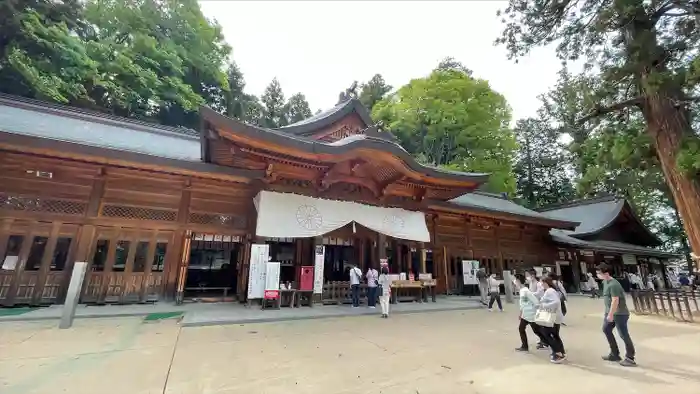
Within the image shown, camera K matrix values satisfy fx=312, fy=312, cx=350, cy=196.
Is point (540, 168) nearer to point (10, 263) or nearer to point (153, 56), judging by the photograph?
point (153, 56)

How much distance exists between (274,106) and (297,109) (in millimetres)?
2551

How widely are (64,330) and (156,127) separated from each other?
9.13 m

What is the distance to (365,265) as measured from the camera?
36.5ft

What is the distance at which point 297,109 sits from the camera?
35.1 meters

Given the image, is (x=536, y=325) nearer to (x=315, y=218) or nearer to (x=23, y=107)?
(x=315, y=218)

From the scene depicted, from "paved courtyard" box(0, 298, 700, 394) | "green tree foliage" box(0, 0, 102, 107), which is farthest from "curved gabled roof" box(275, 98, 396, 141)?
"green tree foliage" box(0, 0, 102, 107)

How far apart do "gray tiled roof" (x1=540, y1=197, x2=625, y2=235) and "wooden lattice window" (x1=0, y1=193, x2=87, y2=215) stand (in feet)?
77.4

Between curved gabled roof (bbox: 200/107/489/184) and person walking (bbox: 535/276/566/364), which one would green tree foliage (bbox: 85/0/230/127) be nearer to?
curved gabled roof (bbox: 200/107/489/184)

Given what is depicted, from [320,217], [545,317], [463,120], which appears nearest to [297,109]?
[463,120]

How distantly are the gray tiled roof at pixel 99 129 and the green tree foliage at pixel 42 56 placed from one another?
5.21 m

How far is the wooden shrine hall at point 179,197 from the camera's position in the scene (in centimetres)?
745

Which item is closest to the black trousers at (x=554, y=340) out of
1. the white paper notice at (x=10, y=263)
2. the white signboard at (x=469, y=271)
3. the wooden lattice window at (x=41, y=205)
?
the white signboard at (x=469, y=271)

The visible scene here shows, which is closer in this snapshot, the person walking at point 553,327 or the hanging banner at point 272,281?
the person walking at point 553,327

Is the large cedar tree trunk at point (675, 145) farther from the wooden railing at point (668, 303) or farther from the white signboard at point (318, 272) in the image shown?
the white signboard at point (318, 272)
